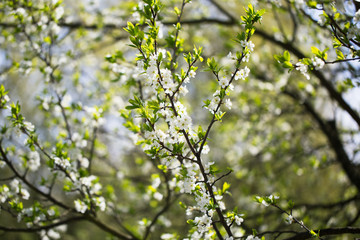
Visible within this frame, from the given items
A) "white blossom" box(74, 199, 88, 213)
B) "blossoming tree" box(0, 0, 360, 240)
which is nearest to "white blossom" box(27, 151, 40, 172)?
"blossoming tree" box(0, 0, 360, 240)

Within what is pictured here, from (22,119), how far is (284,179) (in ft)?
13.9

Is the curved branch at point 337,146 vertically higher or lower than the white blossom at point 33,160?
higher

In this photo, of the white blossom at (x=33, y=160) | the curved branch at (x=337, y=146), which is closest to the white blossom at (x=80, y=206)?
the white blossom at (x=33, y=160)

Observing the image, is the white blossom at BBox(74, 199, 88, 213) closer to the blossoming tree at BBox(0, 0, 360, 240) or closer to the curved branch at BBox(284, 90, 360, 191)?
the blossoming tree at BBox(0, 0, 360, 240)

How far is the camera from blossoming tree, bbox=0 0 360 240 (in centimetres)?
206

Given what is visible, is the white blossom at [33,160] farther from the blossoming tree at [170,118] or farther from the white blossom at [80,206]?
the white blossom at [80,206]

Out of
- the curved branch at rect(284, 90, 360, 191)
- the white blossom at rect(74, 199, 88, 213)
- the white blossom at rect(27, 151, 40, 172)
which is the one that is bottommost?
the white blossom at rect(74, 199, 88, 213)

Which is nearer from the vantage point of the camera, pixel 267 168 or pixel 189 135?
pixel 189 135

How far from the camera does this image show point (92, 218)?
2828mm

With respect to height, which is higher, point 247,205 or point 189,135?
point 247,205

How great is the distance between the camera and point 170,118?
198 centimetres

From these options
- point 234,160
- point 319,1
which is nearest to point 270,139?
point 234,160

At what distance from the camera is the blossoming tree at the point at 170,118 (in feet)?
6.77

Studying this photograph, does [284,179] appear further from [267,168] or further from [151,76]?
[151,76]
